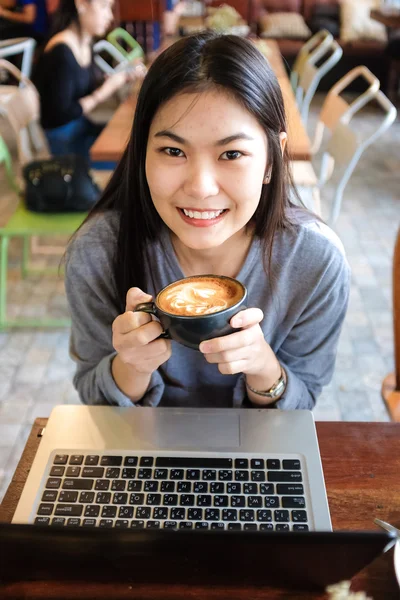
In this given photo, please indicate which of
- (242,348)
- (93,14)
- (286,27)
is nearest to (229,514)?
(242,348)

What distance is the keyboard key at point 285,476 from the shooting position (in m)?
0.79

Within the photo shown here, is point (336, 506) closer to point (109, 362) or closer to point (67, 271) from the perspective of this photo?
point (109, 362)

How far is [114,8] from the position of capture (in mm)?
6336

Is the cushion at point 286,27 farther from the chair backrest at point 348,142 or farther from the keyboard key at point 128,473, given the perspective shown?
the keyboard key at point 128,473

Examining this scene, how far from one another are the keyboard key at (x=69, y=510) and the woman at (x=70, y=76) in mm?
2575

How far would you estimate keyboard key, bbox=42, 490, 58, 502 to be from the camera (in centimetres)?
77

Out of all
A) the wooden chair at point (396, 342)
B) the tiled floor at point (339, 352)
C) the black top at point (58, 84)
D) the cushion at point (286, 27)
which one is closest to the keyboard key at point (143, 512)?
the wooden chair at point (396, 342)

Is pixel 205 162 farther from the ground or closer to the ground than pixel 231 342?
farther from the ground

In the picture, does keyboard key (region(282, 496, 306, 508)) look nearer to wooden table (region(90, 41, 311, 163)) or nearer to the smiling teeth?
the smiling teeth

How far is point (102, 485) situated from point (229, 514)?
0.62 ft

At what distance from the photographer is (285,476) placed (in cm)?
79

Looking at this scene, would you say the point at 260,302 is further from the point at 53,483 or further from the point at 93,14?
the point at 93,14

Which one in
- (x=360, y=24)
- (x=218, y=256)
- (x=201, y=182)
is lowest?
(x=360, y=24)

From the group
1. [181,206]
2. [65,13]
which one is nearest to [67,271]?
[181,206]
